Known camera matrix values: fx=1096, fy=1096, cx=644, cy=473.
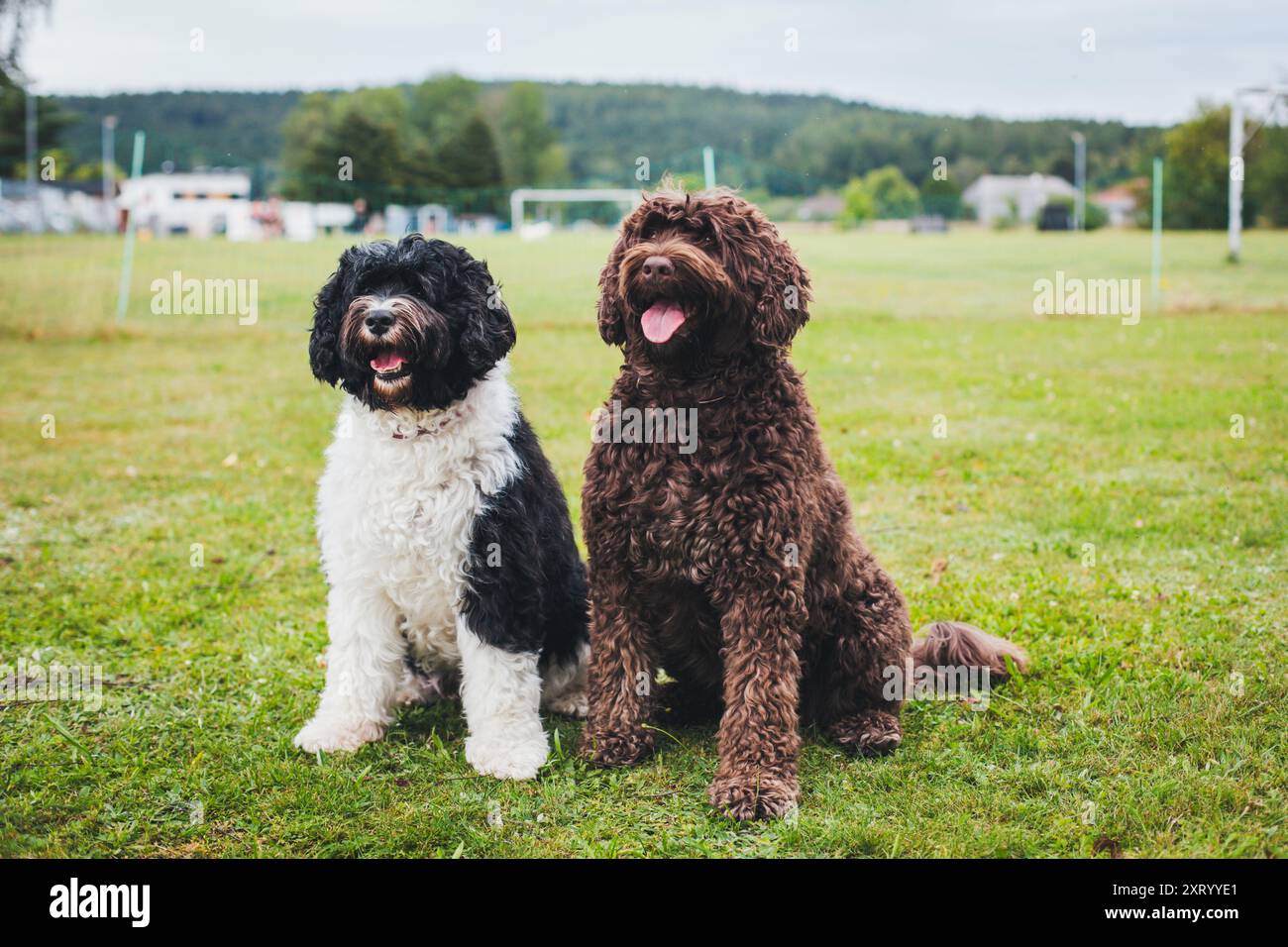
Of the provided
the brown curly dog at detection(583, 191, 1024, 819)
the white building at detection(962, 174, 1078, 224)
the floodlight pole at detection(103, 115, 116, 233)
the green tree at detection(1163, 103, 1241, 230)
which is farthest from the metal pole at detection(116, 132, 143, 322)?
the floodlight pole at detection(103, 115, 116, 233)

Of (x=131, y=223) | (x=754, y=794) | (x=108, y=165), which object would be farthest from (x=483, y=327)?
(x=108, y=165)

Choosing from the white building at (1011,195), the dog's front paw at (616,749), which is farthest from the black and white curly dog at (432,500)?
the white building at (1011,195)

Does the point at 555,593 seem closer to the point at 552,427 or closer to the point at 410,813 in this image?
the point at 410,813

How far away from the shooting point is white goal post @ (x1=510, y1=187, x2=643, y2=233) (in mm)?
23219

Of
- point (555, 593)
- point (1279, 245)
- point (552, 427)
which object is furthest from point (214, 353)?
point (1279, 245)

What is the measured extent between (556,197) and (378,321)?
78.5 ft

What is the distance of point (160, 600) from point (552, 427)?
442 cm

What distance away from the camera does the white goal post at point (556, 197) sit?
76.2ft

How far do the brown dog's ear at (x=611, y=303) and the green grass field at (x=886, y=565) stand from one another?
5.37ft

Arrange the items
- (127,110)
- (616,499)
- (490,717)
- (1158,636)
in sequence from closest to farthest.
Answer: (616,499) → (490,717) → (1158,636) → (127,110)

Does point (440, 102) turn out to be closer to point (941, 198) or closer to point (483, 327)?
point (941, 198)

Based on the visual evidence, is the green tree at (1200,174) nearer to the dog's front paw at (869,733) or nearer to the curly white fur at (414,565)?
the dog's front paw at (869,733)

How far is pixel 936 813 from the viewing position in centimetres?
377

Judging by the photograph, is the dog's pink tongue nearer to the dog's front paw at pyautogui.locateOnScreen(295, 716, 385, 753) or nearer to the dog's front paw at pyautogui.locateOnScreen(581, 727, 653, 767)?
the dog's front paw at pyautogui.locateOnScreen(581, 727, 653, 767)
